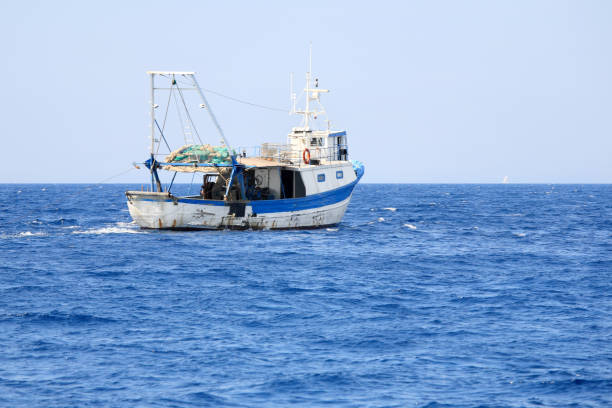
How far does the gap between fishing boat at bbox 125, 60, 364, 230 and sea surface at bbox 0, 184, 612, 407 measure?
2.71m

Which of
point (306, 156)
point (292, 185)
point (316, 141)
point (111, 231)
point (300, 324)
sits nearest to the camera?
point (300, 324)

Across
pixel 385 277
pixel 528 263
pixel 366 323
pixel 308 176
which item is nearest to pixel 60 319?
pixel 366 323

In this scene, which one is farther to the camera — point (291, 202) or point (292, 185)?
point (292, 185)

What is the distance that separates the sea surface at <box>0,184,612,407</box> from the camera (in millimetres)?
15172

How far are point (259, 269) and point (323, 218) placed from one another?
16.7m

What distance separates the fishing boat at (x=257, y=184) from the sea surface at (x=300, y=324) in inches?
107

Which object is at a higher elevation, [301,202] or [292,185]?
[292,185]

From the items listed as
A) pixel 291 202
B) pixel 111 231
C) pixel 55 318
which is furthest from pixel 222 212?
pixel 55 318

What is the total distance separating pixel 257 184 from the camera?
45.9 meters

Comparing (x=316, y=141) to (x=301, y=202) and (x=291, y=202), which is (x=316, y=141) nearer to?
(x=301, y=202)

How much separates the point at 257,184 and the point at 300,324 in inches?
1021

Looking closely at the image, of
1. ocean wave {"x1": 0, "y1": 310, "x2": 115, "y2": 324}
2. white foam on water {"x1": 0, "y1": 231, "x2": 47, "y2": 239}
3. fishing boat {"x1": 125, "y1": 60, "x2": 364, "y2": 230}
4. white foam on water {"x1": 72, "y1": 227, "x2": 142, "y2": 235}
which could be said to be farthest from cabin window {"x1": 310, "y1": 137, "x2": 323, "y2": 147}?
ocean wave {"x1": 0, "y1": 310, "x2": 115, "y2": 324}

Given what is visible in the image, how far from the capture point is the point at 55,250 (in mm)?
35969

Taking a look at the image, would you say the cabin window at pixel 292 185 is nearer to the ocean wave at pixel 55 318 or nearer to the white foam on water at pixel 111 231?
the white foam on water at pixel 111 231
